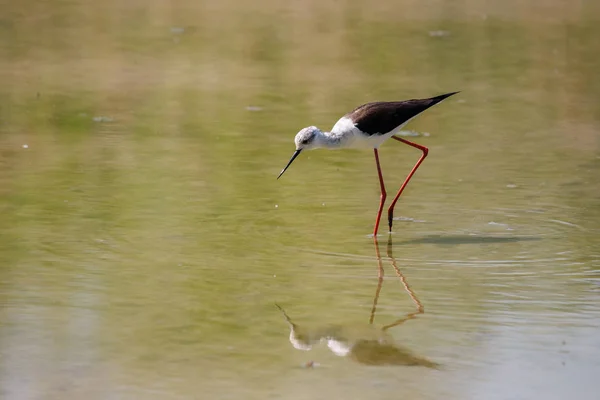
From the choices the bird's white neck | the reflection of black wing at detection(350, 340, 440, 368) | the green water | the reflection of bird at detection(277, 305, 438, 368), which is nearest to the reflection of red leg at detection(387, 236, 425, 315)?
the green water

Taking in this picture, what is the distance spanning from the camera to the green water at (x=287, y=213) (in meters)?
4.61

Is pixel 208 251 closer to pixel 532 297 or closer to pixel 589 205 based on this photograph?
pixel 532 297

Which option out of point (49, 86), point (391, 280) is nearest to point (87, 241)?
point (391, 280)

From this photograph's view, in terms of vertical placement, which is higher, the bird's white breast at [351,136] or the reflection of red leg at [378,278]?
the bird's white breast at [351,136]

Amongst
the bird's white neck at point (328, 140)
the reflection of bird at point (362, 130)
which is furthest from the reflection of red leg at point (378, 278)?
the bird's white neck at point (328, 140)

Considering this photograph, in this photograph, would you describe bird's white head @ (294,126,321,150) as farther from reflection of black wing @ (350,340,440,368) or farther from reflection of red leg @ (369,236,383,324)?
reflection of black wing @ (350,340,440,368)

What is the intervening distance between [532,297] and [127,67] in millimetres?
6469

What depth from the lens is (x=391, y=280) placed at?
5727mm

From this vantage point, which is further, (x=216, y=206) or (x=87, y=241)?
(x=216, y=206)

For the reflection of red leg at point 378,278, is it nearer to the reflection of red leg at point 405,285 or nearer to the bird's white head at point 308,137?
the reflection of red leg at point 405,285

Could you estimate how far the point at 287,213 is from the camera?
6906 millimetres

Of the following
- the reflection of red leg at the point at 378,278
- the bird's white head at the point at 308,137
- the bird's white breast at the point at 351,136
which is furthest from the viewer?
the bird's white breast at the point at 351,136

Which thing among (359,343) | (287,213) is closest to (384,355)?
(359,343)

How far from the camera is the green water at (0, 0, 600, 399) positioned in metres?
4.61
